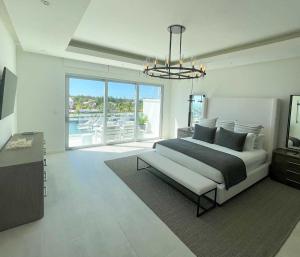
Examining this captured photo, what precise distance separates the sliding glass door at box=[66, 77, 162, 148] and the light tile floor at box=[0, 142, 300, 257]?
2338 millimetres

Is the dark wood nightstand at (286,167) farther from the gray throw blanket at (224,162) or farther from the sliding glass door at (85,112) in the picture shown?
the sliding glass door at (85,112)

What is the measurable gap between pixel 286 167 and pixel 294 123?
94 centimetres

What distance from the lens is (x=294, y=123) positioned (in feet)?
11.9

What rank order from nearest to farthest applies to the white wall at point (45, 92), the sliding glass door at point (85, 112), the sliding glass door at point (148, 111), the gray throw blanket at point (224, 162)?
the gray throw blanket at point (224, 162), the white wall at point (45, 92), the sliding glass door at point (85, 112), the sliding glass door at point (148, 111)

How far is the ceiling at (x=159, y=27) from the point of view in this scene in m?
2.17

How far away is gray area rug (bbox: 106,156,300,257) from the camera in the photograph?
1941 millimetres

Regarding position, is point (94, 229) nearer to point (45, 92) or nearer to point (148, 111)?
point (45, 92)

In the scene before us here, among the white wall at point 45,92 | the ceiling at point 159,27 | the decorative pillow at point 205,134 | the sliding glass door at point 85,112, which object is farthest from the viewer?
the sliding glass door at point 85,112

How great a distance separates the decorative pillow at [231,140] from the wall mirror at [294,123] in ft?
3.22

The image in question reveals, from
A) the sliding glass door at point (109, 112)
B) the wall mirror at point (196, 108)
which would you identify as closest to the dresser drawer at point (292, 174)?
the wall mirror at point (196, 108)

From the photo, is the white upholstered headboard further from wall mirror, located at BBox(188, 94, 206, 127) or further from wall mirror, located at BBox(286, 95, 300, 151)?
wall mirror, located at BBox(188, 94, 206, 127)

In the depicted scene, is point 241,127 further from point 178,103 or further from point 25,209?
point 25,209

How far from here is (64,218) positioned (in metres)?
2.31

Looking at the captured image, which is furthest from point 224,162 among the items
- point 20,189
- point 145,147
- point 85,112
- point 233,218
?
point 85,112
